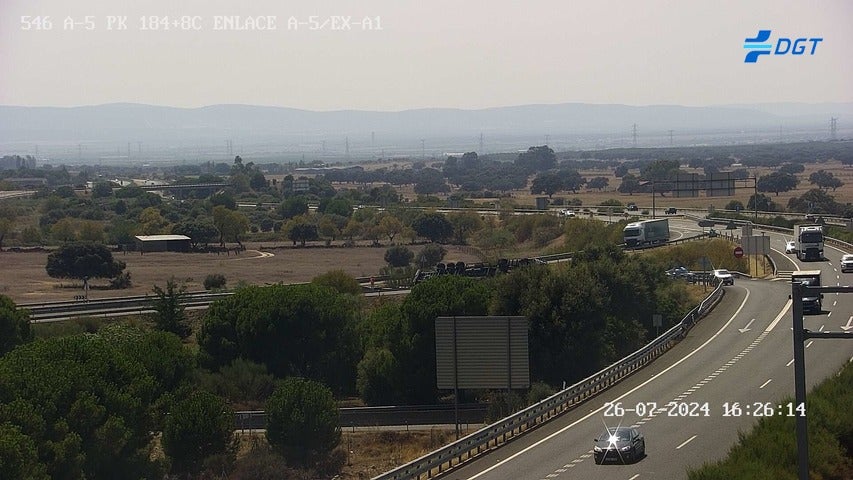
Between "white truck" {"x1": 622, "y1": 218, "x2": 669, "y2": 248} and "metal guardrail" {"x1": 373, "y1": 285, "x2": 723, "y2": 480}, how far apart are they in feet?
120

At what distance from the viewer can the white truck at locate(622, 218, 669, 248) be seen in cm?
7750

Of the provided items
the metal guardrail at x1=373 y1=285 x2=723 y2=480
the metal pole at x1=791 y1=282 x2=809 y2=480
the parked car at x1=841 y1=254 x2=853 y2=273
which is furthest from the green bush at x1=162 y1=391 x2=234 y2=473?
the parked car at x1=841 y1=254 x2=853 y2=273

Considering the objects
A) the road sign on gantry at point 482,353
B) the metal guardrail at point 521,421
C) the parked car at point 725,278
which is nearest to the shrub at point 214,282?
the parked car at point 725,278

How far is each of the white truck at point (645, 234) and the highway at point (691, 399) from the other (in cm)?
2931

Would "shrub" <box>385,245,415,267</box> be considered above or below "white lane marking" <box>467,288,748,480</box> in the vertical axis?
below

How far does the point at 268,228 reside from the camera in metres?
120

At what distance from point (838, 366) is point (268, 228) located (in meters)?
90.5

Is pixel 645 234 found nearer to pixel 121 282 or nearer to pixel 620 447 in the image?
pixel 121 282

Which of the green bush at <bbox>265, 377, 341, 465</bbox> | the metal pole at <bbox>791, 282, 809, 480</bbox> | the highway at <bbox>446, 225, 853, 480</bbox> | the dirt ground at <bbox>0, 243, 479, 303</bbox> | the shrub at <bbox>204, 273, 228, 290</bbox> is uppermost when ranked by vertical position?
the metal pole at <bbox>791, 282, 809, 480</bbox>

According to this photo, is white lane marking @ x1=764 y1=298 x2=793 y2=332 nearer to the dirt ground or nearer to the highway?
the highway

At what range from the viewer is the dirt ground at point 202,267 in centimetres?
7100

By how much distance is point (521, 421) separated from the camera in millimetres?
27938

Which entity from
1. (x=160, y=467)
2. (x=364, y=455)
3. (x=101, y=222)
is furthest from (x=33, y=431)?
(x=101, y=222)

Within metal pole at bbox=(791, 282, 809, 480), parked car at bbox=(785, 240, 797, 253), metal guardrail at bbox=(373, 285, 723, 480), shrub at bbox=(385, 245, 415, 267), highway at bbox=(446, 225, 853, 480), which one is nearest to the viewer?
metal pole at bbox=(791, 282, 809, 480)
